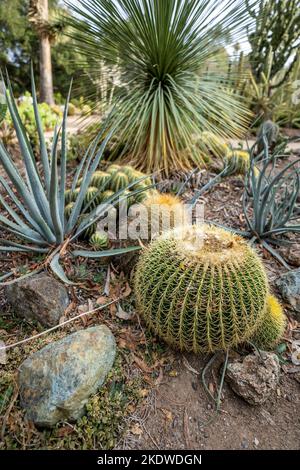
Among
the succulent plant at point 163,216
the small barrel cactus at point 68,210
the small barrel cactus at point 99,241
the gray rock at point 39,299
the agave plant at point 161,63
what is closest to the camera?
the gray rock at point 39,299

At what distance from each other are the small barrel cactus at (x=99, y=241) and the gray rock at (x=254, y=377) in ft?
3.53

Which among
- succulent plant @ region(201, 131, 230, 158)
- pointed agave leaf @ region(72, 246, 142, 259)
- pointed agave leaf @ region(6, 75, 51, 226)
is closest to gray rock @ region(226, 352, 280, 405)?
pointed agave leaf @ region(72, 246, 142, 259)

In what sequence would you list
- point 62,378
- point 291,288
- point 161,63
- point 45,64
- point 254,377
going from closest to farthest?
point 62,378, point 254,377, point 291,288, point 161,63, point 45,64

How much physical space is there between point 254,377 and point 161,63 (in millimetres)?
3027

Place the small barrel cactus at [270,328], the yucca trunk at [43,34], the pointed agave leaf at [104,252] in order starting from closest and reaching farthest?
1. the small barrel cactus at [270,328]
2. the pointed agave leaf at [104,252]
3. the yucca trunk at [43,34]

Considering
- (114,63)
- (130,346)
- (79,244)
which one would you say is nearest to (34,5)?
(114,63)

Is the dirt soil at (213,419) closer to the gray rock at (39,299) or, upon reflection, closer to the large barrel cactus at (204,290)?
the large barrel cactus at (204,290)

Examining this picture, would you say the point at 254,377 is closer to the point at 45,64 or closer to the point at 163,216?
the point at 163,216

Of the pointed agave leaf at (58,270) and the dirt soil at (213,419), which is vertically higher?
the pointed agave leaf at (58,270)

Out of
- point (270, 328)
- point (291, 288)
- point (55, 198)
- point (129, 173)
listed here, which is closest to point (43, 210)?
point (55, 198)

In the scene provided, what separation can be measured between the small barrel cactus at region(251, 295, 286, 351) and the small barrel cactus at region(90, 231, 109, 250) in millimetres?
1081

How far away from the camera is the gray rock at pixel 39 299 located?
5.64 ft

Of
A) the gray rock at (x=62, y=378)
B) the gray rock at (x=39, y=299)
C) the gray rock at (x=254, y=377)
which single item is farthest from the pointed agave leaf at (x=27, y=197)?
the gray rock at (x=254, y=377)

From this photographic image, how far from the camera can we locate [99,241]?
209cm
